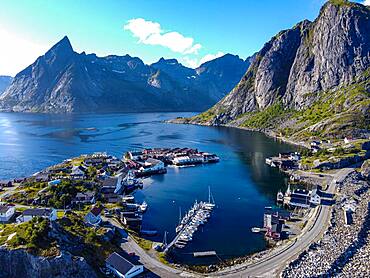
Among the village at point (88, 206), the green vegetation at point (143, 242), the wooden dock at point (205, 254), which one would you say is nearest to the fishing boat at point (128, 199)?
the village at point (88, 206)

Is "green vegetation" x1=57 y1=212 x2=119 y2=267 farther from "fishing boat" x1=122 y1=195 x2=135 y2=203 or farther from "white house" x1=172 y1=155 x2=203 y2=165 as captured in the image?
"white house" x1=172 y1=155 x2=203 y2=165

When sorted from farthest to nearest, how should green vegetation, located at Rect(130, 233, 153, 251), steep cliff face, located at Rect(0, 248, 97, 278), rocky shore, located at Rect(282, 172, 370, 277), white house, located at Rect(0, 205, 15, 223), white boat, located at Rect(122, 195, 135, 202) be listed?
white boat, located at Rect(122, 195, 135, 202), white house, located at Rect(0, 205, 15, 223), green vegetation, located at Rect(130, 233, 153, 251), rocky shore, located at Rect(282, 172, 370, 277), steep cliff face, located at Rect(0, 248, 97, 278)

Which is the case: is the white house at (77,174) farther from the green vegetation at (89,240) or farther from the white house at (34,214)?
the green vegetation at (89,240)

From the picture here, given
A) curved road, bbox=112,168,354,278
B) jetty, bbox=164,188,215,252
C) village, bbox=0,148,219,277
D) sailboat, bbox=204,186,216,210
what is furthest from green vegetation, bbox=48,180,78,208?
sailboat, bbox=204,186,216,210

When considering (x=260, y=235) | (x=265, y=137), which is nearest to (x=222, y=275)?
(x=260, y=235)

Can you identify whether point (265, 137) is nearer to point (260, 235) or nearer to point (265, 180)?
point (265, 180)
